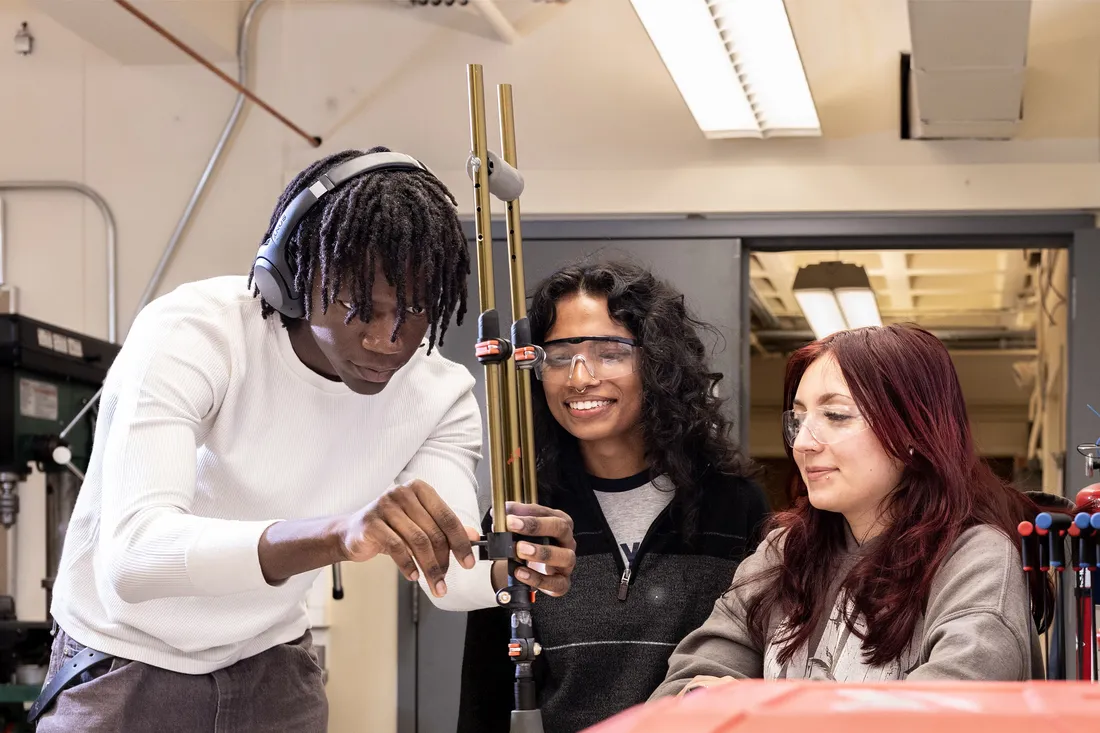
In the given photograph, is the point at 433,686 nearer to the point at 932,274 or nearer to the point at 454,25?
the point at 454,25

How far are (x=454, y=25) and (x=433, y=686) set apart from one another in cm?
207

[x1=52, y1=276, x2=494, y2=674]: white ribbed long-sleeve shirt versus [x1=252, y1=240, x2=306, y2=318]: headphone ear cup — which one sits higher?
[x1=252, y1=240, x2=306, y2=318]: headphone ear cup

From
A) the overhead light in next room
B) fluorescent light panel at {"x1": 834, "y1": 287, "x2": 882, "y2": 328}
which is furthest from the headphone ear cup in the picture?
fluorescent light panel at {"x1": 834, "y1": 287, "x2": 882, "y2": 328}

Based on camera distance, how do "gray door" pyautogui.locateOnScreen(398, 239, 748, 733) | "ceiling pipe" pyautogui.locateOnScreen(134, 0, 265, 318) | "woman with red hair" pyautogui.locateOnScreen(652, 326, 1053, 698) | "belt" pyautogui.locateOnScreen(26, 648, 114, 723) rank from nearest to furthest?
1. "woman with red hair" pyautogui.locateOnScreen(652, 326, 1053, 698)
2. "belt" pyautogui.locateOnScreen(26, 648, 114, 723)
3. "gray door" pyautogui.locateOnScreen(398, 239, 748, 733)
4. "ceiling pipe" pyautogui.locateOnScreen(134, 0, 265, 318)

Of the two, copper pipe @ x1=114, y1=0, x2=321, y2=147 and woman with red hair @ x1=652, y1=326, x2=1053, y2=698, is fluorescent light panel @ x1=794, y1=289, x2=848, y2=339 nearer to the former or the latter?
copper pipe @ x1=114, y1=0, x2=321, y2=147

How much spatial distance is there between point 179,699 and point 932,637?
924mm

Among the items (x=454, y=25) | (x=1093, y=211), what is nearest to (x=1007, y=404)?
(x=1093, y=211)

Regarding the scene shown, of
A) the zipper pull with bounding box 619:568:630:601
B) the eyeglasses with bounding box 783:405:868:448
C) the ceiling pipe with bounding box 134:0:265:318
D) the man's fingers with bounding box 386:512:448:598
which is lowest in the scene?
the zipper pull with bounding box 619:568:630:601

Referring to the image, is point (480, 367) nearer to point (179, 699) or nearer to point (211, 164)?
point (211, 164)

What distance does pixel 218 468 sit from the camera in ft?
4.95

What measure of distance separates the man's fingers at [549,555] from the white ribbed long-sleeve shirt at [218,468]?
29cm

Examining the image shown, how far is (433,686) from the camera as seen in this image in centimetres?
360

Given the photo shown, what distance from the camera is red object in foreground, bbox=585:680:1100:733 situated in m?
0.63

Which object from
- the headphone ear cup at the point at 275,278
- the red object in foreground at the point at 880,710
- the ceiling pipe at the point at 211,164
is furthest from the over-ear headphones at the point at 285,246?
the ceiling pipe at the point at 211,164
